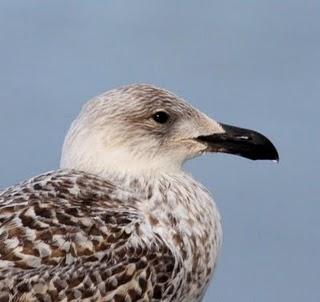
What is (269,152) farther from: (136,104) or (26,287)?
(26,287)

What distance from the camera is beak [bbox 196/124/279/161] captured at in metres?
24.0

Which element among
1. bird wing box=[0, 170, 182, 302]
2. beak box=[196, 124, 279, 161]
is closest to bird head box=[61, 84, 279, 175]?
beak box=[196, 124, 279, 161]

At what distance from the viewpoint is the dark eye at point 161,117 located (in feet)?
78.1

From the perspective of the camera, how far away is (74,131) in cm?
2366

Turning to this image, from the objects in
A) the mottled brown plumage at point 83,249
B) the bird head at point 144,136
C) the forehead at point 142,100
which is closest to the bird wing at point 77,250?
the mottled brown plumage at point 83,249

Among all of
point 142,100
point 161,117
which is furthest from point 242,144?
point 142,100

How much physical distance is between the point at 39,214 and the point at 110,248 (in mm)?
562

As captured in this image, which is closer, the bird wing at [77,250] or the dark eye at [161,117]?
the bird wing at [77,250]

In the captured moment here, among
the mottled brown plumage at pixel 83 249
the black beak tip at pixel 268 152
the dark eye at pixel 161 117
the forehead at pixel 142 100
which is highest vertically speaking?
the forehead at pixel 142 100

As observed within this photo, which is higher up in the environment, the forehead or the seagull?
the forehead

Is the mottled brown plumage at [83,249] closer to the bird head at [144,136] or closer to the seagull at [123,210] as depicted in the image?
the seagull at [123,210]

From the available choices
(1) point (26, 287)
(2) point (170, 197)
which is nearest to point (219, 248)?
(2) point (170, 197)

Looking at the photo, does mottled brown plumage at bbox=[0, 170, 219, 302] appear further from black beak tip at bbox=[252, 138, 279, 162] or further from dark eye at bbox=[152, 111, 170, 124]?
black beak tip at bbox=[252, 138, 279, 162]

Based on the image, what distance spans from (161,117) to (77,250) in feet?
6.20
